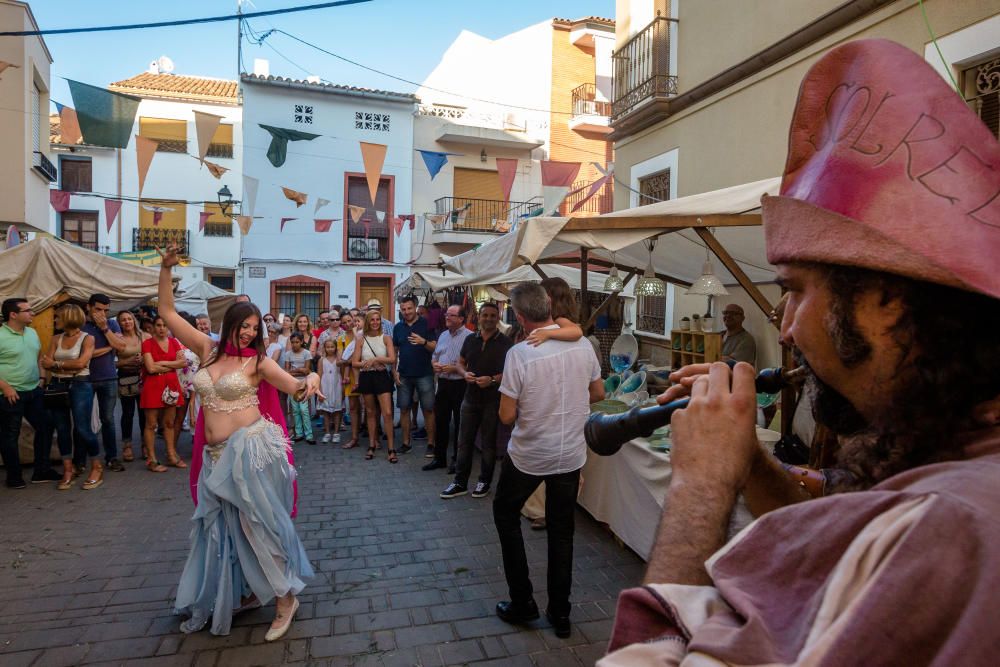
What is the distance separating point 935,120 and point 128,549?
228 inches

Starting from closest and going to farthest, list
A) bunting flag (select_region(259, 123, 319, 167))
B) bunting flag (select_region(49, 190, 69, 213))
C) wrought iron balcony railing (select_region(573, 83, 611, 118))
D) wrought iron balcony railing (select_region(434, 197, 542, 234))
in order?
bunting flag (select_region(259, 123, 319, 167))
bunting flag (select_region(49, 190, 69, 213))
wrought iron balcony railing (select_region(573, 83, 611, 118))
wrought iron balcony railing (select_region(434, 197, 542, 234))

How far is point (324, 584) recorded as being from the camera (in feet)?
14.3

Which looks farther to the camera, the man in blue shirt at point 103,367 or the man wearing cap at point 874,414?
the man in blue shirt at point 103,367

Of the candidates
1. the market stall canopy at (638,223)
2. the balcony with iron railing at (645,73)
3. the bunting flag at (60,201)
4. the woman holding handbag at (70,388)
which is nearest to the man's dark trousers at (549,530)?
the market stall canopy at (638,223)

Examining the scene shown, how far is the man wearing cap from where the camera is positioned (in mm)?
583

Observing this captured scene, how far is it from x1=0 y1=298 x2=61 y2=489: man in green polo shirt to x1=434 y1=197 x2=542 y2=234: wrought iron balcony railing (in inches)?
658

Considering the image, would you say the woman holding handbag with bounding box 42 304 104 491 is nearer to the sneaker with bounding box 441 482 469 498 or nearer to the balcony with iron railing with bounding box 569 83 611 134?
the sneaker with bounding box 441 482 469 498

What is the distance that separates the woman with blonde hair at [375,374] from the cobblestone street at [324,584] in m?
1.53

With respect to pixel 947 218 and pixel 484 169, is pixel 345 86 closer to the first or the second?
pixel 484 169

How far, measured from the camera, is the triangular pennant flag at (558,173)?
34.6ft

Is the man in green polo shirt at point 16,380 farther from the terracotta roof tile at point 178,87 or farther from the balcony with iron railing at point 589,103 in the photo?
the terracotta roof tile at point 178,87

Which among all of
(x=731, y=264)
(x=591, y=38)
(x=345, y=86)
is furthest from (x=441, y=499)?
(x=591, y=38)

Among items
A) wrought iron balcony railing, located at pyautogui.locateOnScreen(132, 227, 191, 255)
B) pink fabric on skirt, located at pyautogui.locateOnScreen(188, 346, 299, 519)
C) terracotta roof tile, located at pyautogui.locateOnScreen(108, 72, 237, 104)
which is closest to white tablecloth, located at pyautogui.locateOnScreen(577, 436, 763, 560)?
pink fabric on skirt, located at pyautogui.locateOnScreen(188, 346, 299, 519)

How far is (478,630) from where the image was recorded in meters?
3.71
